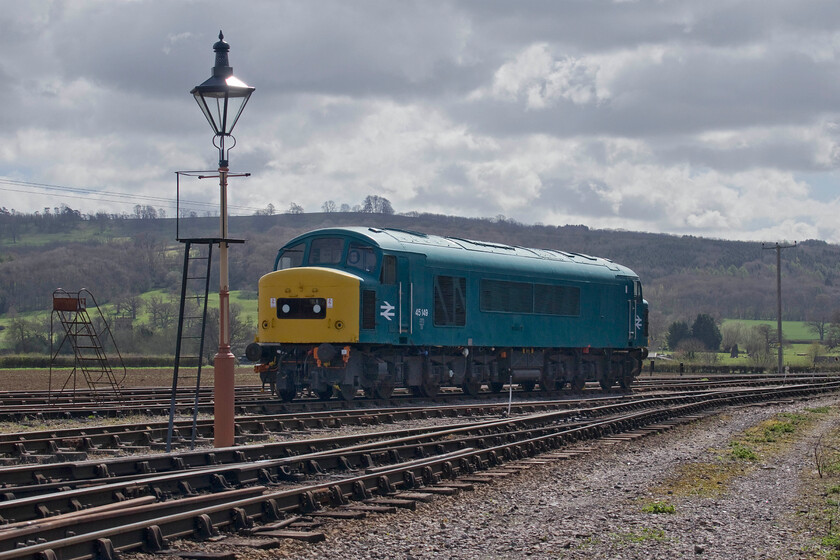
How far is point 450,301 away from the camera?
26.5 metres

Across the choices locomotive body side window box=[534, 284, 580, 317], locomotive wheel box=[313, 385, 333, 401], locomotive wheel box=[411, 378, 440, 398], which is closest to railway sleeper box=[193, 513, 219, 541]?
locomotive wheel box=[313, 385, 333, 401]

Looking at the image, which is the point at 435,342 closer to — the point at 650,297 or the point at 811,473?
the point at 811,473

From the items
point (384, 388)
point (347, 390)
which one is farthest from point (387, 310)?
point (347, 390)

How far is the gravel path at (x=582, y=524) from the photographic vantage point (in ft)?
29.1

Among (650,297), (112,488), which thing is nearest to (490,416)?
(112,488)

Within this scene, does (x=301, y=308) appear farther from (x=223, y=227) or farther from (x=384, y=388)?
(x=223, y=227)

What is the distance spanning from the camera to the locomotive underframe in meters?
24.0

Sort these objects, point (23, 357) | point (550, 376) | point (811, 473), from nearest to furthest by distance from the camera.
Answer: point (811, 473) < point (550, 376) < point (23, 357)

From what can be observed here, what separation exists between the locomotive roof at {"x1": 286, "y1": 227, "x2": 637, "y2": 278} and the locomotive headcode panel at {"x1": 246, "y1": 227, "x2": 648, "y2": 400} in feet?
0.14

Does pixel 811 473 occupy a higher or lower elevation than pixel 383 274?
lower

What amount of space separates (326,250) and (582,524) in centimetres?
1603

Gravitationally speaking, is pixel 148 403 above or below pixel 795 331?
below

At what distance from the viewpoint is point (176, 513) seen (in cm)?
932

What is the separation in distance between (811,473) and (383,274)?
12.3 metres
